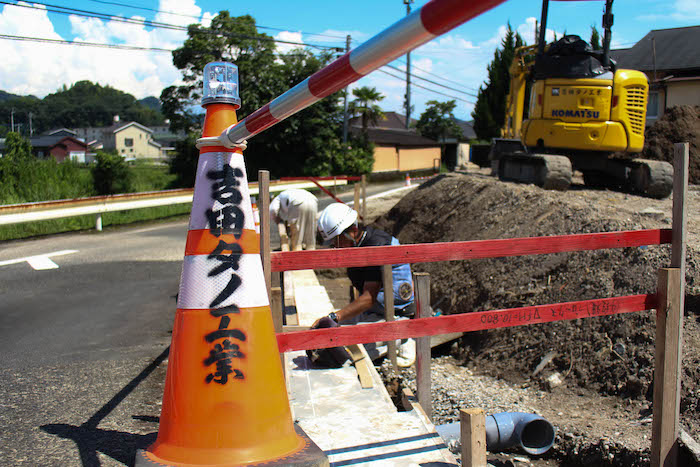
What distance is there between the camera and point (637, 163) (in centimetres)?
1121

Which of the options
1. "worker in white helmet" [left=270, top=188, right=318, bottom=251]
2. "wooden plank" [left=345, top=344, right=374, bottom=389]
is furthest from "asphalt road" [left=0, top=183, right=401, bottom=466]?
"worker in white helmet" [left=270, top=188, right=318, bottom=251]

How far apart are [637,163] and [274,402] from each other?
35.4 ft

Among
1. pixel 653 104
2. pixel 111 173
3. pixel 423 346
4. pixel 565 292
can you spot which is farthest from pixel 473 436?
pixel 653 104

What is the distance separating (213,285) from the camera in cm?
247

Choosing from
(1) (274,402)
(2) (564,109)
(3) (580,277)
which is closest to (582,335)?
(3) (580,277)

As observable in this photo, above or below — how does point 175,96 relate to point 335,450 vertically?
above

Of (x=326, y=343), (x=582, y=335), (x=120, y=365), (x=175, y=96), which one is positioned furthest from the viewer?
(x=175, y=96)

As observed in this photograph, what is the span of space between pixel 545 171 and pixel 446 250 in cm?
841

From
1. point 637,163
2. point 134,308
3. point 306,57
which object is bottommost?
point 134,308

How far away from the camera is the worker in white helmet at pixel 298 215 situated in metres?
8.91

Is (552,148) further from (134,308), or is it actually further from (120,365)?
(120,365)

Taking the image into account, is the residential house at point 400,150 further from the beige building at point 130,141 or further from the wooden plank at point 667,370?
the beige building at point 130,141

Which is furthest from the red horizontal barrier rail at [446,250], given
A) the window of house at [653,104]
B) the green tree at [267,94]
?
the green tree at [267,94]

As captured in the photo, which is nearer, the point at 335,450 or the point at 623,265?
the point at 335,450
